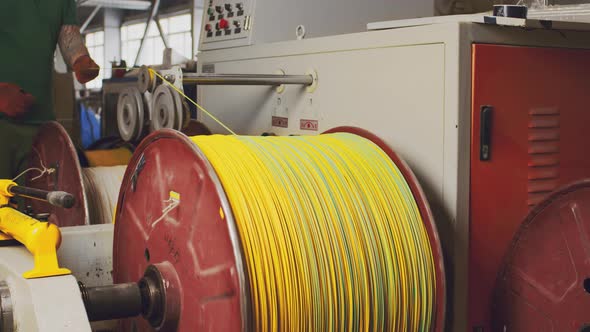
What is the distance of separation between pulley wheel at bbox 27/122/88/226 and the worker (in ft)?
0.37

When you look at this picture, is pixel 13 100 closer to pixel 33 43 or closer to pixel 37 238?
pixel 33 43

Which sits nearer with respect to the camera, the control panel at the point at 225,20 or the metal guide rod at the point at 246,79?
the metal guide rod at the point at 246,79

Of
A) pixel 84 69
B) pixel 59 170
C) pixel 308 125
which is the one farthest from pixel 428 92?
pixel 84 69

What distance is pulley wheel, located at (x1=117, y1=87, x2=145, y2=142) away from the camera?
110 inches

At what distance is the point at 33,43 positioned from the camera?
10.1ft

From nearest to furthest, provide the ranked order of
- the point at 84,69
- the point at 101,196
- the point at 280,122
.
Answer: the point at 280,122 < the point at 101,196 < the point at 84,69

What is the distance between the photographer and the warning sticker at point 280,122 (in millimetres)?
2449

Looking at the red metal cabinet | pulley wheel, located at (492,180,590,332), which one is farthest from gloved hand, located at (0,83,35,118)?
pulley wheel, located at (492,180,590,332)

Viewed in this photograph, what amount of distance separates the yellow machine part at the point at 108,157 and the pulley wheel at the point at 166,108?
2.77ft

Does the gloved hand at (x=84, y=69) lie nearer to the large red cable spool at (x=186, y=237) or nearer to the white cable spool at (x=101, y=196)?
the white cable spool at (x=101, y=196)

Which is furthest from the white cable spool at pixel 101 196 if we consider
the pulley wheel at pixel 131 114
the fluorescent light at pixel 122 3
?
the fluorescent light at pixel 122 3

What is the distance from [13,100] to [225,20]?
899mm

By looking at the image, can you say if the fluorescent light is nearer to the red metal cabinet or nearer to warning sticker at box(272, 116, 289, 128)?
warning sticker at box(272, 116, 289, 128)

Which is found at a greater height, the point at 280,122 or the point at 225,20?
the point at 225,20
